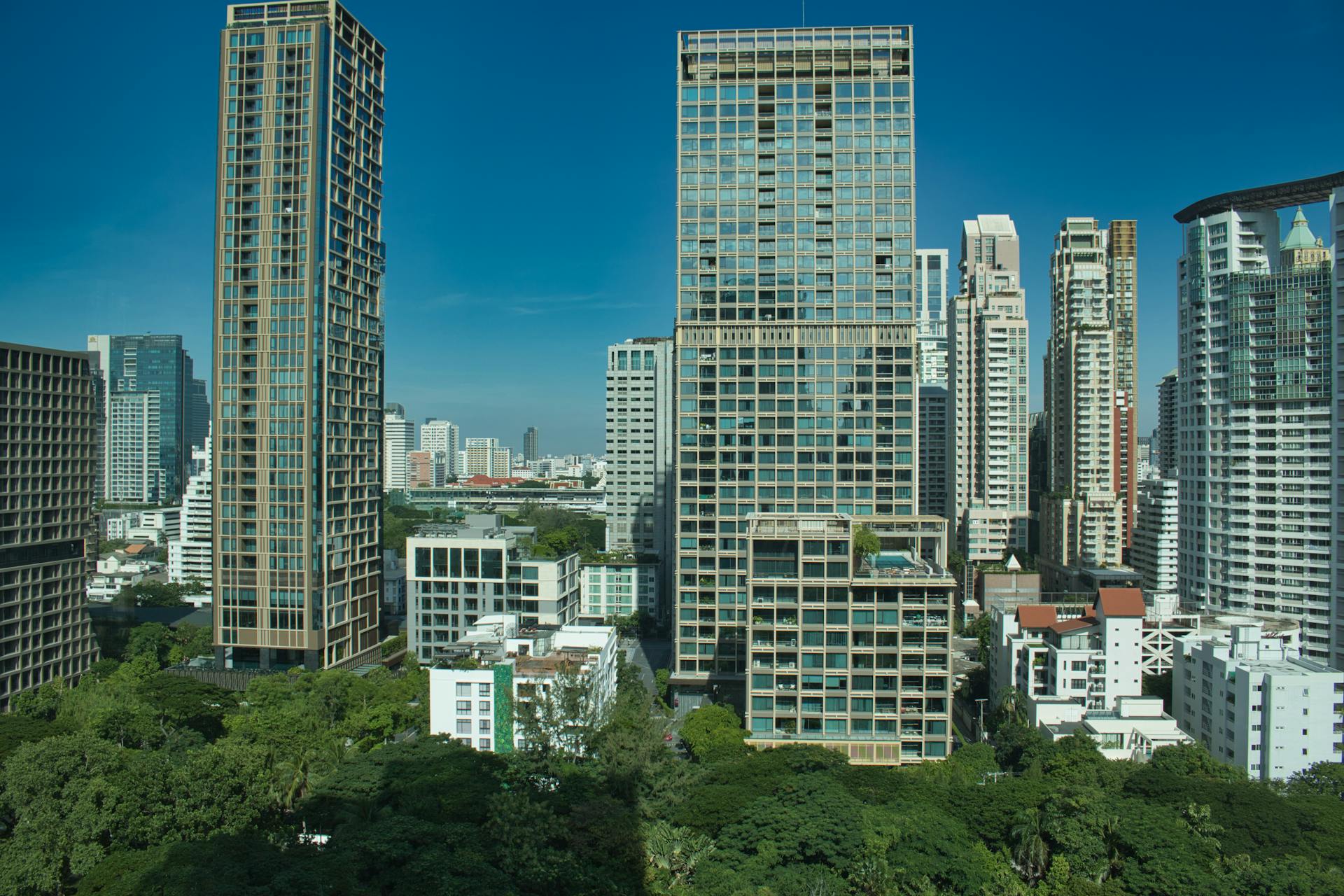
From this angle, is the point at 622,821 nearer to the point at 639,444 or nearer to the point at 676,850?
the point at 676,850

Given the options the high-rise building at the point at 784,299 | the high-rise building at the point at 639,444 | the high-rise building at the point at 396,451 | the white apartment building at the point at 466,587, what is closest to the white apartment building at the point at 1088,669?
the high-rise building at the point at 784,299

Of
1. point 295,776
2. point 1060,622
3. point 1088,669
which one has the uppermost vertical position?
point 1060,622

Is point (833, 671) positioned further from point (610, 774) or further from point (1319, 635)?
point (1319, 635)

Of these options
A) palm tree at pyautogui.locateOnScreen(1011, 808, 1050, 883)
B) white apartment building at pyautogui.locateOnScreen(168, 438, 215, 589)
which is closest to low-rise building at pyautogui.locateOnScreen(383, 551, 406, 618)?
white apartment building at pyautogui.locateOnScreen(168, 438, 215, 589)

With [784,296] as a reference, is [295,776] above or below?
below

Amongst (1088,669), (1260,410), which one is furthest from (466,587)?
(1260,410)

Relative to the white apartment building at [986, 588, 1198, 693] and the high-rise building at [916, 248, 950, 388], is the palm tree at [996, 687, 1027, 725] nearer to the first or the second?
the white apartment building at [986, 588, 1198, 693]
